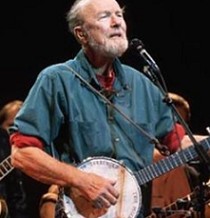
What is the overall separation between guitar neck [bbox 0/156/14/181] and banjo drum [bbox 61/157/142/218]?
1937 millimetres

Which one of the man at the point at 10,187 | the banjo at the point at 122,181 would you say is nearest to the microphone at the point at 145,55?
the banjo at the point at 122,181

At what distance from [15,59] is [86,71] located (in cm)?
317

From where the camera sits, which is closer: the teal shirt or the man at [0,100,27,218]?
the teal shirt

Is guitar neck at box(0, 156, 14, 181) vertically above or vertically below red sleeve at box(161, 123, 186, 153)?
below

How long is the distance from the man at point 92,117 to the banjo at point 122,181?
1 cm

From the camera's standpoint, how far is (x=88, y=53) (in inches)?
143

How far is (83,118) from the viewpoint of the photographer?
3391 millimetres

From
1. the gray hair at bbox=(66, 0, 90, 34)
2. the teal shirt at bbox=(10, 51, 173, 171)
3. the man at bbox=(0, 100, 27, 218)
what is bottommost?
the man at bbox=(0, 100, 27, 218)

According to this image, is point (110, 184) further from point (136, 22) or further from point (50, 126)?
point (136, 22)

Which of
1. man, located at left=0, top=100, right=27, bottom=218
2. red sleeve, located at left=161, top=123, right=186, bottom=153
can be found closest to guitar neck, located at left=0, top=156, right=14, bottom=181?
man, located at left=0, top=100, right=27, bottom=218

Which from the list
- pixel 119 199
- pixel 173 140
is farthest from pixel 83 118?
pixel 173 140

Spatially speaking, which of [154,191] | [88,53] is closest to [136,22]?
[154,191]

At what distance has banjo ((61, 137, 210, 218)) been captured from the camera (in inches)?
131

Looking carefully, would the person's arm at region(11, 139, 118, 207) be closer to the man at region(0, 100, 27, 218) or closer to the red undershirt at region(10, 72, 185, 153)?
the red undershirt at region(10, 72, 185, 153)
